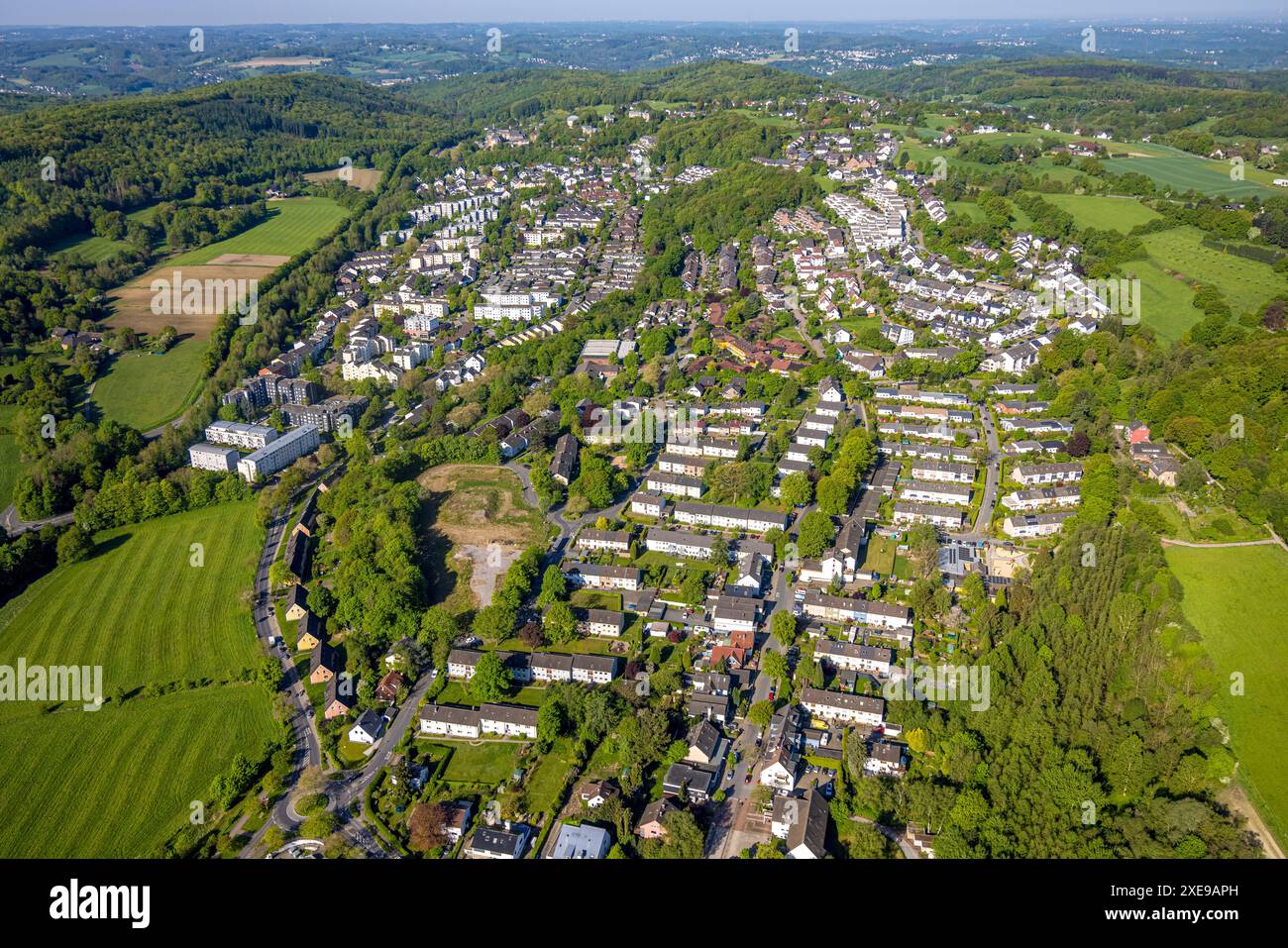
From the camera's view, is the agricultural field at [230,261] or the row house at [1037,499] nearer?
the row house at [1037,499]

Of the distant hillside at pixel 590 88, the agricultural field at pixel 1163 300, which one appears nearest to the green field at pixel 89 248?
the distant hillside at pixel 590 88

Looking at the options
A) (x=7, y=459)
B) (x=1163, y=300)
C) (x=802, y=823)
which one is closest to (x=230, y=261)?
(x=7, y=459)

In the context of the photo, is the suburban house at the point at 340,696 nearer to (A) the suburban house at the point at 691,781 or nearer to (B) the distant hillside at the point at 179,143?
(A) the suburban house at the point at 691,781

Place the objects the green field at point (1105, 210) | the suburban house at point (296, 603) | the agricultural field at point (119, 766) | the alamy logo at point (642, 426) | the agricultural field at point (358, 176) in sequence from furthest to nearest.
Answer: the agricultural field at point (358, 176), the green field at point (1105, 210), the alamy logo at point (642, 426), the suburban house at point (296, 603), the agricultural field at point (119, 766)

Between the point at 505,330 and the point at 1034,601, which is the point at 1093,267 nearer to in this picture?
the point at 1034,601

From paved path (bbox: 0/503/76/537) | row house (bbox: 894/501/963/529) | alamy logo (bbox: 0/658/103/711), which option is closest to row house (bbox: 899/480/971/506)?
row house (bbox: 894/501/963/529)

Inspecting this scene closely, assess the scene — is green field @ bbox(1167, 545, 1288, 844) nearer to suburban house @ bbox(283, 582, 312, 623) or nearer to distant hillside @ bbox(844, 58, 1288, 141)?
suburban house @ bbox(283, 582, 312, 623)

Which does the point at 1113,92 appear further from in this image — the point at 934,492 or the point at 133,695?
the point at 133,695
